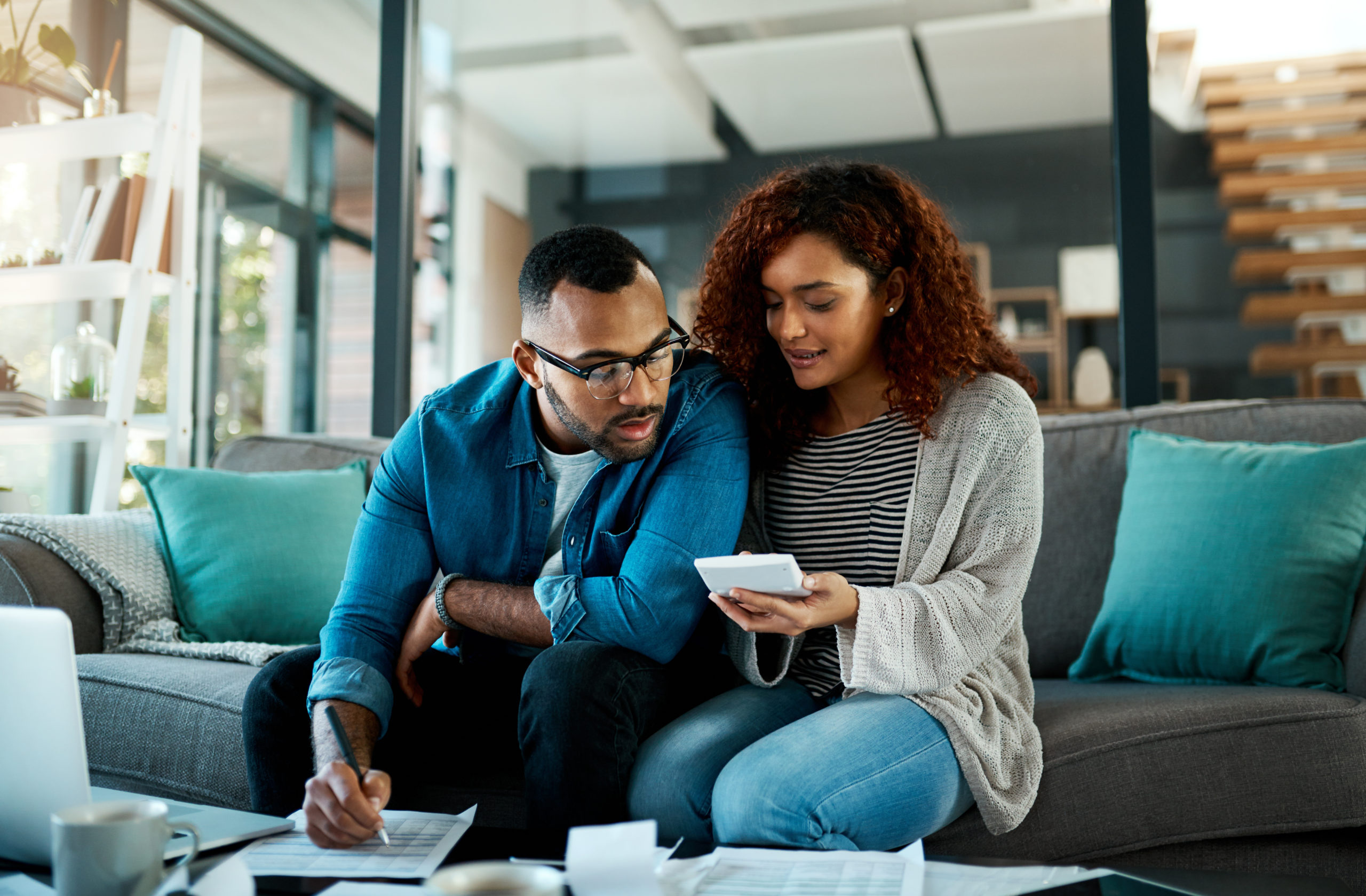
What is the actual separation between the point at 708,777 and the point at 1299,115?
174 inches

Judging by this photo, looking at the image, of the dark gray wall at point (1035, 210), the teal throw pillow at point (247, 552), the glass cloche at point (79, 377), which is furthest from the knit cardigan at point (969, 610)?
the dark gray wall at point (1035, 210)

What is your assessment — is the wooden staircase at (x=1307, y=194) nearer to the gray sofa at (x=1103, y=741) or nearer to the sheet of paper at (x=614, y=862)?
the gray sofa at (x=1103, y=741)

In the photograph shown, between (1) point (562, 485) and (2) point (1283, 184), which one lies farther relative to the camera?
(2) point (1283, 184)

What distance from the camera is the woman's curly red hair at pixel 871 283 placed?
4.65ft

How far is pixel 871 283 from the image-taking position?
56.7 inches

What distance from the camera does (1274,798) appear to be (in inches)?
52.3

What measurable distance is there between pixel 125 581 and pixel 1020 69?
15.9 feet

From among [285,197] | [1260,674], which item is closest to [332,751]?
[1260,674]

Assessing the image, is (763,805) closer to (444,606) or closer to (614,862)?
(614,862)

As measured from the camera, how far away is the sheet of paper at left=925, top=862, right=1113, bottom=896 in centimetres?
80

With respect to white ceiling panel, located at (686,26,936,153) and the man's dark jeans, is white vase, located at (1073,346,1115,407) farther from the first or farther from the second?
the man's dark jeans

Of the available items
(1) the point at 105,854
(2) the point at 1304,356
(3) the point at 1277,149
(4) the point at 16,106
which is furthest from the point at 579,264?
(3) the point at 1277,149

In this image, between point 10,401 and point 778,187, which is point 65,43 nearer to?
point 10,401

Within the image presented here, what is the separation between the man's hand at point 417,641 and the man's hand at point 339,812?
40cm
